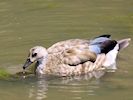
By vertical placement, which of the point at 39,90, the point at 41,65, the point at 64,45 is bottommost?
the point at 39,90

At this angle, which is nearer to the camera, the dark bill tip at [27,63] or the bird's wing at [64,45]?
the dark bill tip at [27,63]

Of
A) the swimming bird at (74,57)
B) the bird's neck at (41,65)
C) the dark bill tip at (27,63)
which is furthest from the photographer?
the bird's neck at (41,65)

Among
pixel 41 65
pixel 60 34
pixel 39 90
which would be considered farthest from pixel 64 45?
pixel 60 34

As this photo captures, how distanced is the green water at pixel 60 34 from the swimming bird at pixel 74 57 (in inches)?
14.4

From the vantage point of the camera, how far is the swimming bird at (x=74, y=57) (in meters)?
13.7

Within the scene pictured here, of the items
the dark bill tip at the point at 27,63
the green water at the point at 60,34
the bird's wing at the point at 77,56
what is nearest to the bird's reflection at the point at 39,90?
the green water at the point at 60,34

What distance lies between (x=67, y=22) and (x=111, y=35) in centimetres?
166

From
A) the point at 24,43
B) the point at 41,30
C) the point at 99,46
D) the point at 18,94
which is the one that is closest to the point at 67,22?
the point at 41,30

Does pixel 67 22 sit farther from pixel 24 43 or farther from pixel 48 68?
pixel 48 68

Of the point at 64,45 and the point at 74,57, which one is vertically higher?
the point at 64,45

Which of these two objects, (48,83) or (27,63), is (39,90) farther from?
(27,63)

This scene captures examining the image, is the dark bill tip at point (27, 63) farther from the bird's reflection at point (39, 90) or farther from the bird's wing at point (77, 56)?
the bird's wing at point (77, 56)

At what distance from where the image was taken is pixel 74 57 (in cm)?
1376

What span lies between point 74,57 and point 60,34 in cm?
225
